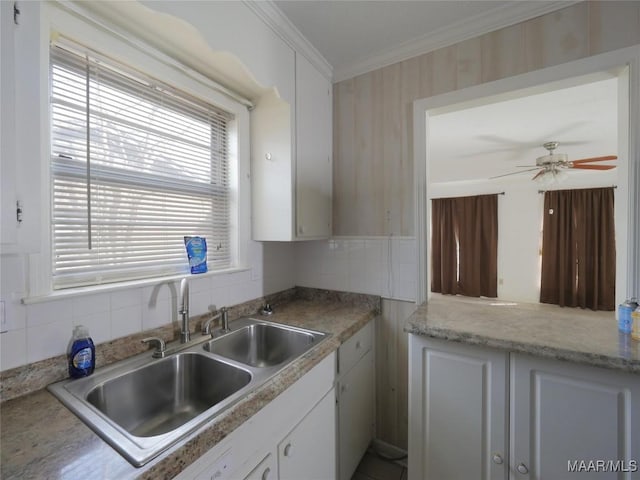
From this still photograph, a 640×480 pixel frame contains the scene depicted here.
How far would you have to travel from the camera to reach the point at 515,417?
1.08 meters

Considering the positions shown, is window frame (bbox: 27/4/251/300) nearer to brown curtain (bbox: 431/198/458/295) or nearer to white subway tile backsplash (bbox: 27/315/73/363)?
white subway tile backsplash (bbox: 27/315/73/363)

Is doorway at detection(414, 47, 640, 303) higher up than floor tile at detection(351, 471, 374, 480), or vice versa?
doorway at detection(414, 47, 640, 303)

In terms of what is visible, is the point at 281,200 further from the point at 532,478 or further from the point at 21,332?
the point at 532,478

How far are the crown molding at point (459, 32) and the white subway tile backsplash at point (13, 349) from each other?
2.07 m

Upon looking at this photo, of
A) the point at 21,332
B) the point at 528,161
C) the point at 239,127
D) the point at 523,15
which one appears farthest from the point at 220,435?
the point at 528,161

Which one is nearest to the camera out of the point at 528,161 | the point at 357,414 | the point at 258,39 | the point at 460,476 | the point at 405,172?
the point at 460,476

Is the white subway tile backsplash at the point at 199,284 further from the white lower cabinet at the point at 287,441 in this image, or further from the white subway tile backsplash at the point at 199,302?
the white lower cabinet at the point at 287,441

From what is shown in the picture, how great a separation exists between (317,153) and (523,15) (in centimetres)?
123

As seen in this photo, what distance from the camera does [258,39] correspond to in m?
1.34

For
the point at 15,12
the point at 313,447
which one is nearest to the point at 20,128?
the point at 15,12

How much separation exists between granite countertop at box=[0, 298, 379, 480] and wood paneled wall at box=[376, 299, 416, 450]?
0.93m

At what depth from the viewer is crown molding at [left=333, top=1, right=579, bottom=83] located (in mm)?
1345

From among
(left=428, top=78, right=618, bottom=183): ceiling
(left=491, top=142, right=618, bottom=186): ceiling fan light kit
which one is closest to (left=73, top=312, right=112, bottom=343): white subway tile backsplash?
(left=428, top=78, right=618, bottom=183): ceiling

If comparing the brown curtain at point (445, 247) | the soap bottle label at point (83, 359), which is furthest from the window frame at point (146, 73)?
the brown curtain at point (445, 247)
